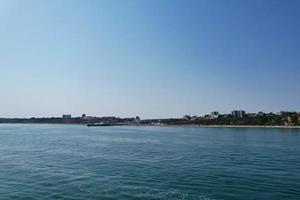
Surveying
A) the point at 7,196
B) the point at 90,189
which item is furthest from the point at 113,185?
the point at 7,196

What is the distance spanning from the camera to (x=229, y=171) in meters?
40.8

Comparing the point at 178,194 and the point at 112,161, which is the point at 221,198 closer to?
the point at 178,194

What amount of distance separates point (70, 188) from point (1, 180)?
8.54 metres

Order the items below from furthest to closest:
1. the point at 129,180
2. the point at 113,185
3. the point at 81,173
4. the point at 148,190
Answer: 1. the point at 81,173
2. the point at 129,180
3. the point at 113,185
4. the point at 148,190

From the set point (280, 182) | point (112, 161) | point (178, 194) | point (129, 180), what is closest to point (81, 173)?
point (129, 180)

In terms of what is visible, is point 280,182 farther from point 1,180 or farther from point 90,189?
point 1,180

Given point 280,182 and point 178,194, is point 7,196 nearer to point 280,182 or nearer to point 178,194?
point 178,194

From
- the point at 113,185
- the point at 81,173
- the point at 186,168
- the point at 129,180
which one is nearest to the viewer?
the point at 113,185

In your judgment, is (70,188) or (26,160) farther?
(26,160)

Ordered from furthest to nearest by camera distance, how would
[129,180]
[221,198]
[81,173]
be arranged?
[81,173] < [129,180] < [221,198]

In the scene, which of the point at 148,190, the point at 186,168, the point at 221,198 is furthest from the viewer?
the point at 186,168

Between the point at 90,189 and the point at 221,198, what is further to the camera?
the point at 90,189

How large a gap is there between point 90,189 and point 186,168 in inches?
591

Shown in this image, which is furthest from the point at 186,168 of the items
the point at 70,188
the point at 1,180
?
the point at 1,180
